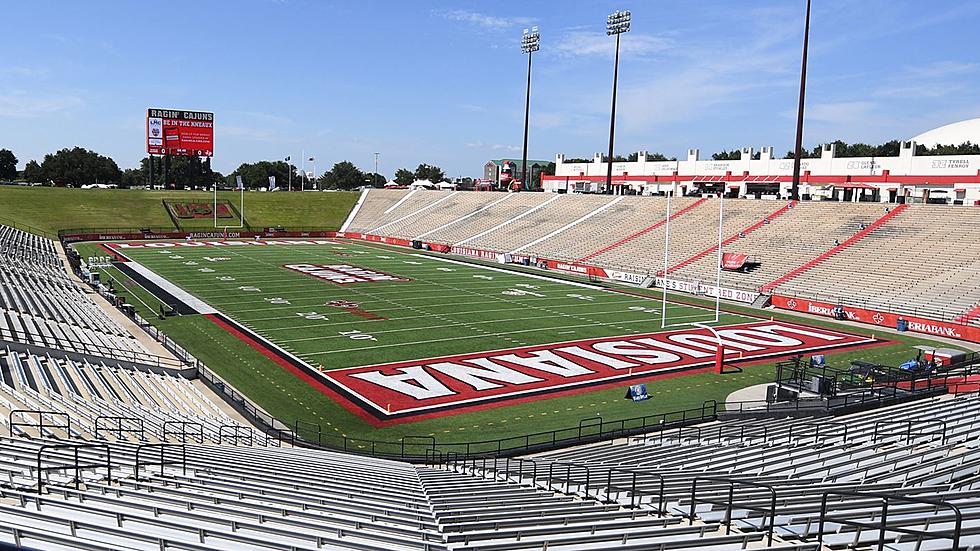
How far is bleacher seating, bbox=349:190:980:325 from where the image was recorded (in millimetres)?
37531

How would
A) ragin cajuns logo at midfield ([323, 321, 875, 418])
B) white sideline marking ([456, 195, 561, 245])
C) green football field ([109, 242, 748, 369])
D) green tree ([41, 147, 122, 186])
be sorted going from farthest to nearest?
green tree ([41, 147, 122, 186]) → white sideline marking ([456, 195, 561, 245]) → green football field ([109, 242, 748, 369]) → ragin cajuns logo at midfield ([323, 321, 875, 418])

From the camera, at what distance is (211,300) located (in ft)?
119

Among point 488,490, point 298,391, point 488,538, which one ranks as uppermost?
point 488,538

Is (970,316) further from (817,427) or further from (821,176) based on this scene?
(821,176)

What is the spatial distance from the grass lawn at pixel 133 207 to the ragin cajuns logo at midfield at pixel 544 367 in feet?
181

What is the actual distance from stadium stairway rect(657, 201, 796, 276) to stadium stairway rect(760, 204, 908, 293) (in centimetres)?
696

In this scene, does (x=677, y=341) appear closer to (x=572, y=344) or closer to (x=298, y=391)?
(x=572, y=344)

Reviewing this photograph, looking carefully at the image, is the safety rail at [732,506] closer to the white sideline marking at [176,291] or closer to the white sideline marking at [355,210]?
the white sideline marking at [176,291]

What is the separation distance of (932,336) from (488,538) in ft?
102

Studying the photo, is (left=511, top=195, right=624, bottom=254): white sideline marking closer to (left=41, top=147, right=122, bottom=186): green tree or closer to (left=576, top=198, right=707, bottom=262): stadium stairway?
(left=576, top=198, right=707, bottom=262): stadium stairway

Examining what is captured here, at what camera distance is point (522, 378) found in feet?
77.3

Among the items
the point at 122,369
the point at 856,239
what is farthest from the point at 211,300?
the point at 856,239

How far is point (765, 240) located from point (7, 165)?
470 feet

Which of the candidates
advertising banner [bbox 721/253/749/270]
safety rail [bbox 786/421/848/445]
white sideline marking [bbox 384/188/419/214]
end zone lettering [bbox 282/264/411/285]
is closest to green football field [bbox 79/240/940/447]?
end zone lettering [bbox 282/264/411/285]
